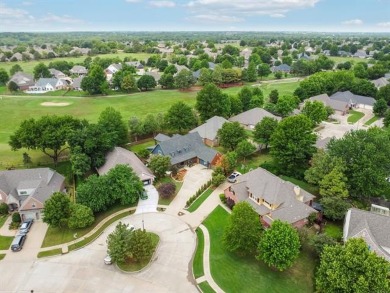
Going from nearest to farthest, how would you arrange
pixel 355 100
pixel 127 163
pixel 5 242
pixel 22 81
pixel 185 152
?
pixel 5 242 → pixel 127 163 → pixel 185 152 → pixel 355 100 → pixel 22 81

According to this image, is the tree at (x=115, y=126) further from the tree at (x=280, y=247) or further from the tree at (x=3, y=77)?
the tree at (x=3, y=77)

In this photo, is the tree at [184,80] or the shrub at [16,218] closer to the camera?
the shrub at [16,218]

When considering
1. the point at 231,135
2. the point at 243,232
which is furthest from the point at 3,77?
the point at 243,232

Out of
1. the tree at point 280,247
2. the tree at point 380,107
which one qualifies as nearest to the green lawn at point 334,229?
the tree at point 280,247

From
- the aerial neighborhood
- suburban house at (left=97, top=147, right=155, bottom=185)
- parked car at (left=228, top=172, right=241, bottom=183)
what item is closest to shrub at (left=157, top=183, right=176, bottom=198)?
the aerial neighborhood

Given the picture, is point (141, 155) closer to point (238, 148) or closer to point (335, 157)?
point (238, 148)

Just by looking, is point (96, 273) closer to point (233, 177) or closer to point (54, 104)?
point (233, 177)
